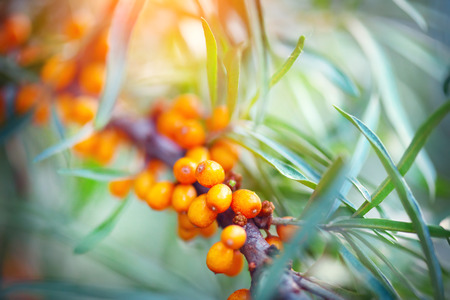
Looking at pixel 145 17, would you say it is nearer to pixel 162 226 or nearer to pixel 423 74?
pixel 162 226

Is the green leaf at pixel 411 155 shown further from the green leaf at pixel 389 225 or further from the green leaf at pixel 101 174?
the green leaf at pixel 101 174

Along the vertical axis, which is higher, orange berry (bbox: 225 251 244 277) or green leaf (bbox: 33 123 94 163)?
orange berry (bbox: 225 251 244 277)

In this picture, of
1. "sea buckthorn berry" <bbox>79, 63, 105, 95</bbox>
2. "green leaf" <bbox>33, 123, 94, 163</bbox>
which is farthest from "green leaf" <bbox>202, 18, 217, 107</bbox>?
"sea buckthorn berry" <bbox>79, 63, 105, 95</bbox>

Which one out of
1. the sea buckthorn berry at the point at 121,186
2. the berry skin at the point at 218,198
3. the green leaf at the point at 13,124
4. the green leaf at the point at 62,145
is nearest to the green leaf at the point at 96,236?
the sea buckthorn berry at the point at 121,186

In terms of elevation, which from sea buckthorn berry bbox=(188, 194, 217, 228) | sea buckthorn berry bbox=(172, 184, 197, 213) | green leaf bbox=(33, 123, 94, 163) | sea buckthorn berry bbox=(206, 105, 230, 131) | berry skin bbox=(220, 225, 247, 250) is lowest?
green leaf bbox=(33, 123, 94, 163)

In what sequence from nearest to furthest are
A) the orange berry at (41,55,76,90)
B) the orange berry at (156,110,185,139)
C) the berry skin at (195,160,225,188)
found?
the berry skin at (195,160,225,188), the orange berry at (156,110,185,139), the orange berry at (41,55,76,90)

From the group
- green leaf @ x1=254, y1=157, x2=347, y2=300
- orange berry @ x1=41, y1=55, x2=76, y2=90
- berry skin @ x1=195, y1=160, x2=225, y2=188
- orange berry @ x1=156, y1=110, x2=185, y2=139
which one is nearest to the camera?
green leaf @ x1=254, y1=157, x2=347, y2=300

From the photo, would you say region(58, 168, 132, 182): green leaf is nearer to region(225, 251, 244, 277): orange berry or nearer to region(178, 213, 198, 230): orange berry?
region(178, 213, 198, 230): orange berry
